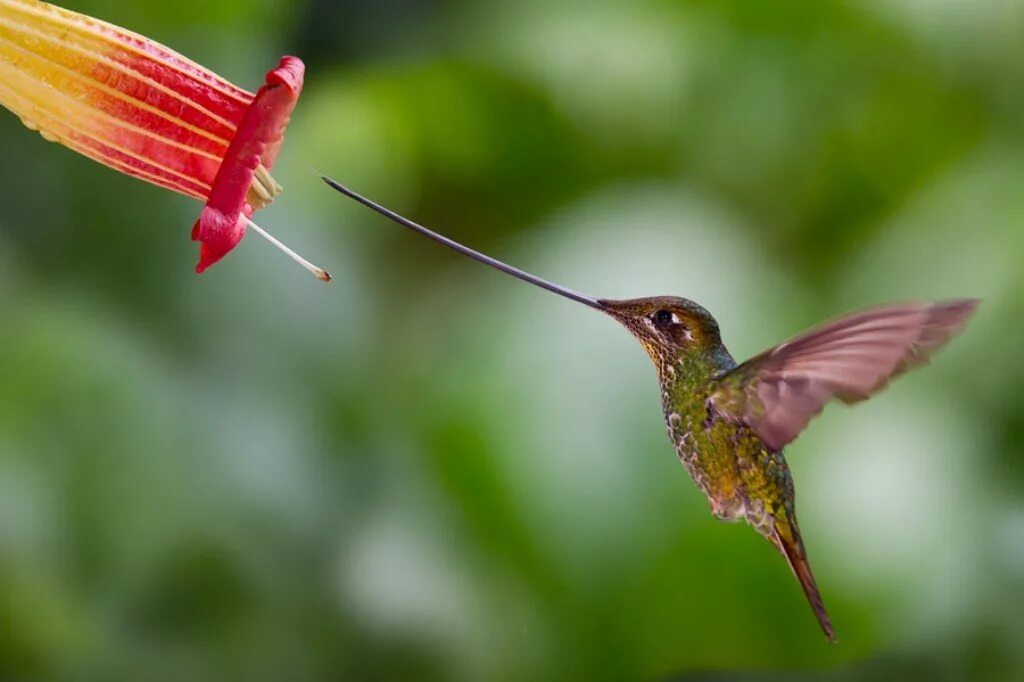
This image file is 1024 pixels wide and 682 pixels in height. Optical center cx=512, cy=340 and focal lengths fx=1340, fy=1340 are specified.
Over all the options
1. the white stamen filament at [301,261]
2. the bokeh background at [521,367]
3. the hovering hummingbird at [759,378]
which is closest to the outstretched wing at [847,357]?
the hovering hummingbird at [759,378]

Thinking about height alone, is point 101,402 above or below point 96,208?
below

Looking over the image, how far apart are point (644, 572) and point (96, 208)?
1.35 meters

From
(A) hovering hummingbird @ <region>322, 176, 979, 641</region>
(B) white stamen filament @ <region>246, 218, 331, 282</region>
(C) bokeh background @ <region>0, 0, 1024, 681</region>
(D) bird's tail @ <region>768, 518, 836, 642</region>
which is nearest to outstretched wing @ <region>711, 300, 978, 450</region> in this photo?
(A) hovering hummingbird @ <region>322, 176, 979, 641</region>

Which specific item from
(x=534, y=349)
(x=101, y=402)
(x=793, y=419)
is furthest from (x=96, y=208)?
(x=793, y=419)

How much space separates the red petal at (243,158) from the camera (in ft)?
2.92

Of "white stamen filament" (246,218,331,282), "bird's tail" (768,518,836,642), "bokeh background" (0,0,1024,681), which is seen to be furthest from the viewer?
"bokeh background" (0,0,1024,681)

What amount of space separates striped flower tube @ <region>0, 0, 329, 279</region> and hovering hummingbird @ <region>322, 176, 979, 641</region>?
15 cm

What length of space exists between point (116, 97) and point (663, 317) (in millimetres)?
472

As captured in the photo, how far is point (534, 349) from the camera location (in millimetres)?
2457

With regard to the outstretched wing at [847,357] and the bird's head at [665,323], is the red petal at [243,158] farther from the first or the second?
the outstretched wing at [847,357]

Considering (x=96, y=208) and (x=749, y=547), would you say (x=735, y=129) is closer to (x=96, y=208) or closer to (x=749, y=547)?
(x=749, y=547)

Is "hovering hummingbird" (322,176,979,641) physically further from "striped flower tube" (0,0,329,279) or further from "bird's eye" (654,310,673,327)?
"striped flower tube" (0,0,329,279)

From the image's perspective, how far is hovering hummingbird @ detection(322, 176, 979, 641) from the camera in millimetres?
921

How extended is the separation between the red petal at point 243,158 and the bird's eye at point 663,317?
14.0 inches
